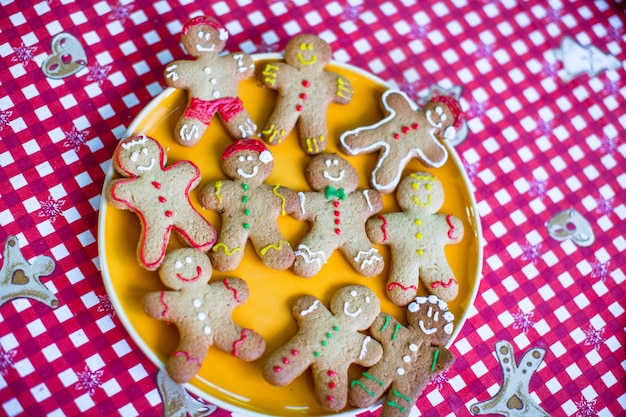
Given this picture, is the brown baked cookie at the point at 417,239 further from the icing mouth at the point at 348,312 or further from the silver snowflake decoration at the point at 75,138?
the silver snowflake decoration at the point at 75,138

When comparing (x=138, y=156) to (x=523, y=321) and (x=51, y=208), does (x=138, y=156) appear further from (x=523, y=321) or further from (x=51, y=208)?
(x=523, y=321)

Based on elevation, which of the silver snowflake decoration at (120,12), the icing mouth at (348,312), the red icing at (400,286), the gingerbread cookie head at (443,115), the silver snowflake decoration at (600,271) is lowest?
the silver snowflake decoration at (600,271)

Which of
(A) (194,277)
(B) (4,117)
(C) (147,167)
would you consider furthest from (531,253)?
(B) (4,117)

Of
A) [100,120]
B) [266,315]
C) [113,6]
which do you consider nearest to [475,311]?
[266,315]

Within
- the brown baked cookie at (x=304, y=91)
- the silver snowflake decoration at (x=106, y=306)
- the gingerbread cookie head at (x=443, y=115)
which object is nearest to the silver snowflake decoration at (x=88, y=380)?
the silver snowflake decoration at (x=106, y=306)

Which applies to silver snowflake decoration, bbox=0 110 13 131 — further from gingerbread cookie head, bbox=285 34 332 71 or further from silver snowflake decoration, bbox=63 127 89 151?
gingerbread cookie head, bbox=285 34 332 71

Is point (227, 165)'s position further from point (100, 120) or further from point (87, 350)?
point (87, 350)
